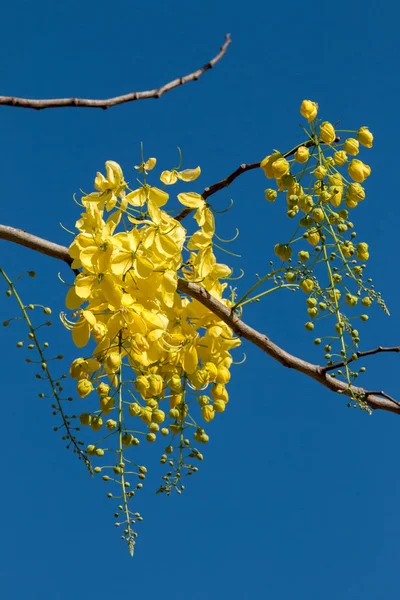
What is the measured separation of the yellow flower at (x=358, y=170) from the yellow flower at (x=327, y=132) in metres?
0.08

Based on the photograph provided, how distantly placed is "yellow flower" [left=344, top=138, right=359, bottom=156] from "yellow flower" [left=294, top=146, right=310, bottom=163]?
16cm

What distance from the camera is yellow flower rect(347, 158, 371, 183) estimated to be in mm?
1844

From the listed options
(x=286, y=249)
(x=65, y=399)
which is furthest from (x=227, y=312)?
(x=65, y=399)

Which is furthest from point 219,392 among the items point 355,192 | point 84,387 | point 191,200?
point 355,192

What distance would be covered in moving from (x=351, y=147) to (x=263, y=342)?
572 mm

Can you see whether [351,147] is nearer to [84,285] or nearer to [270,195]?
[270,195]

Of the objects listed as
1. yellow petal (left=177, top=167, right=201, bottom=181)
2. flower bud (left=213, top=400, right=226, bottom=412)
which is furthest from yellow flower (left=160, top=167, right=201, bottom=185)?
flower bud (left=213, top=400, right=226, bottom=412)

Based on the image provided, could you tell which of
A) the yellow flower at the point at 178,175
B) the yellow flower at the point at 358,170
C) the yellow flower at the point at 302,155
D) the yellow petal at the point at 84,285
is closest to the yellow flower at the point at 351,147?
the yellow flower at the point at 358,170

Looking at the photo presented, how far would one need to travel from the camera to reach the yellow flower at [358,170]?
184cm

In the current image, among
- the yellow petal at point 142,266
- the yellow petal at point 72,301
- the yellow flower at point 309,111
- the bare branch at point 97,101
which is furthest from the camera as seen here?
the yellow flower at point 309,111

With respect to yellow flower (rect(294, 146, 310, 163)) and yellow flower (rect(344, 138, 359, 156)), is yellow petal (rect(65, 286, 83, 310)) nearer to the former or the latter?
yellow flower (rect(294, 146, 310, 163))

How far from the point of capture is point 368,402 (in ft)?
5.49

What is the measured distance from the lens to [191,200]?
174cm

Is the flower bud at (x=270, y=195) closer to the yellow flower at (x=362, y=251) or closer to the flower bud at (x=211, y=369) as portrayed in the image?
the yellow flower at (x=362, y=251)
